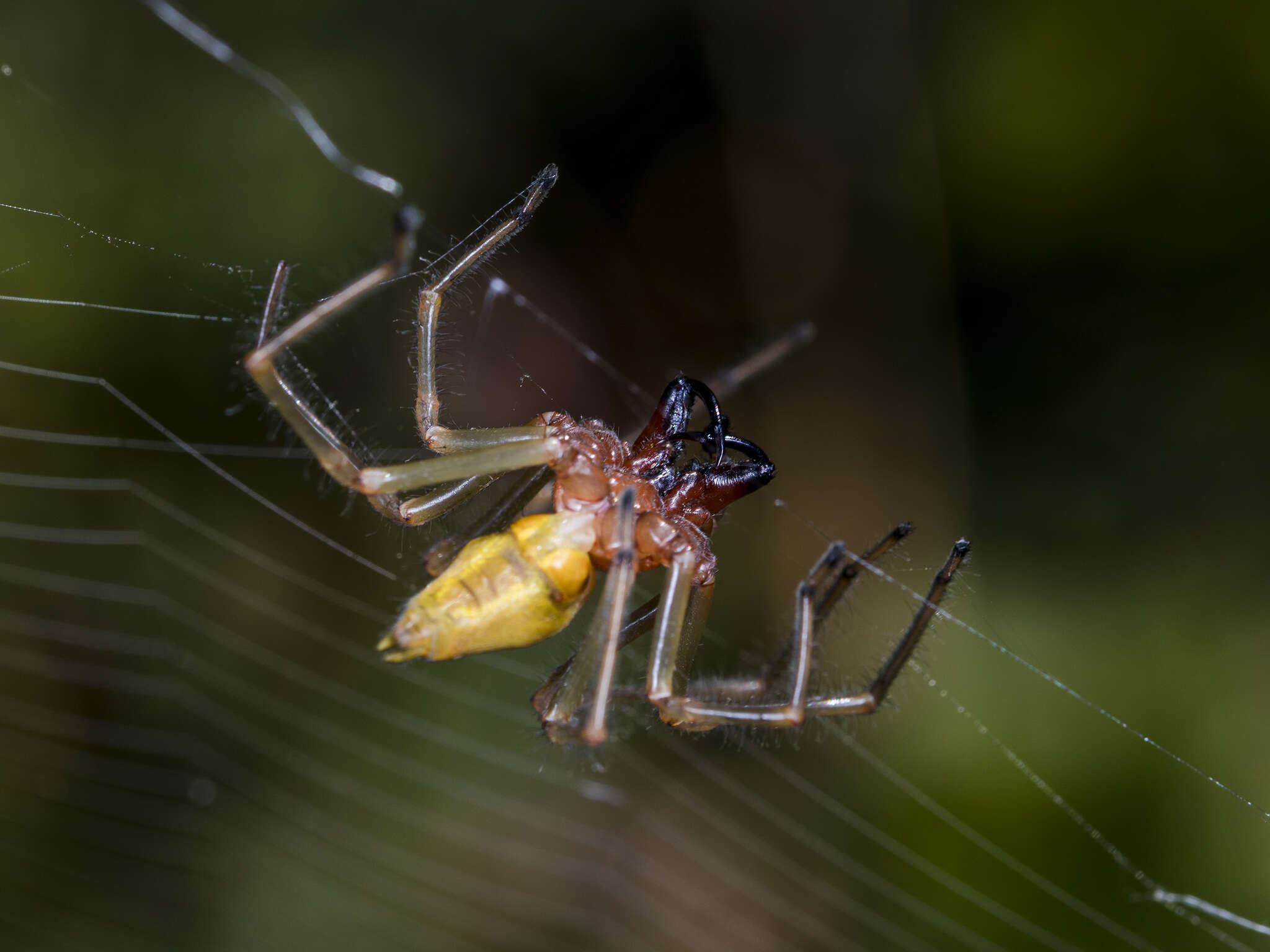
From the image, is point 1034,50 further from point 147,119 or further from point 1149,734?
point 147,119

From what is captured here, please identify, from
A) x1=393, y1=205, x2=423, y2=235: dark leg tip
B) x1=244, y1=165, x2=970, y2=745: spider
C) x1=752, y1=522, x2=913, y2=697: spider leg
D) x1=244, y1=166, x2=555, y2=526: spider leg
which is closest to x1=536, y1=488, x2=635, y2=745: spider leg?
x1=244, y1=165, x2=970, y2=745: spider

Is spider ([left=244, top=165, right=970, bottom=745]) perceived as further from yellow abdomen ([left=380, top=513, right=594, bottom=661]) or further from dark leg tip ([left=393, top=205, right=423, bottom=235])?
dark leg tip ([left=393, top=205, right=423, bottom=235])

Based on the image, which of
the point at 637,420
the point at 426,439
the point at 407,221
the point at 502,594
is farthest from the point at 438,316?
the point at 637,420

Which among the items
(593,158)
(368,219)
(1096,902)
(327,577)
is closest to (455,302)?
(368,219)

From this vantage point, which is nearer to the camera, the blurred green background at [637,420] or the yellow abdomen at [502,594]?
the yellow abdomen at [502,594]

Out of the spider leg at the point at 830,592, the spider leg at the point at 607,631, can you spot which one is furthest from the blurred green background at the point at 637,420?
the spider leg at the point at 607,631

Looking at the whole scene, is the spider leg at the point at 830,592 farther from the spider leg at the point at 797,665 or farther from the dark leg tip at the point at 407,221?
the dark leg tip at the point at 407,221

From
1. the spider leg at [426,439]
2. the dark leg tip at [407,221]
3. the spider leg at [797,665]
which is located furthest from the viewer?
the spider leg at [797,665]
